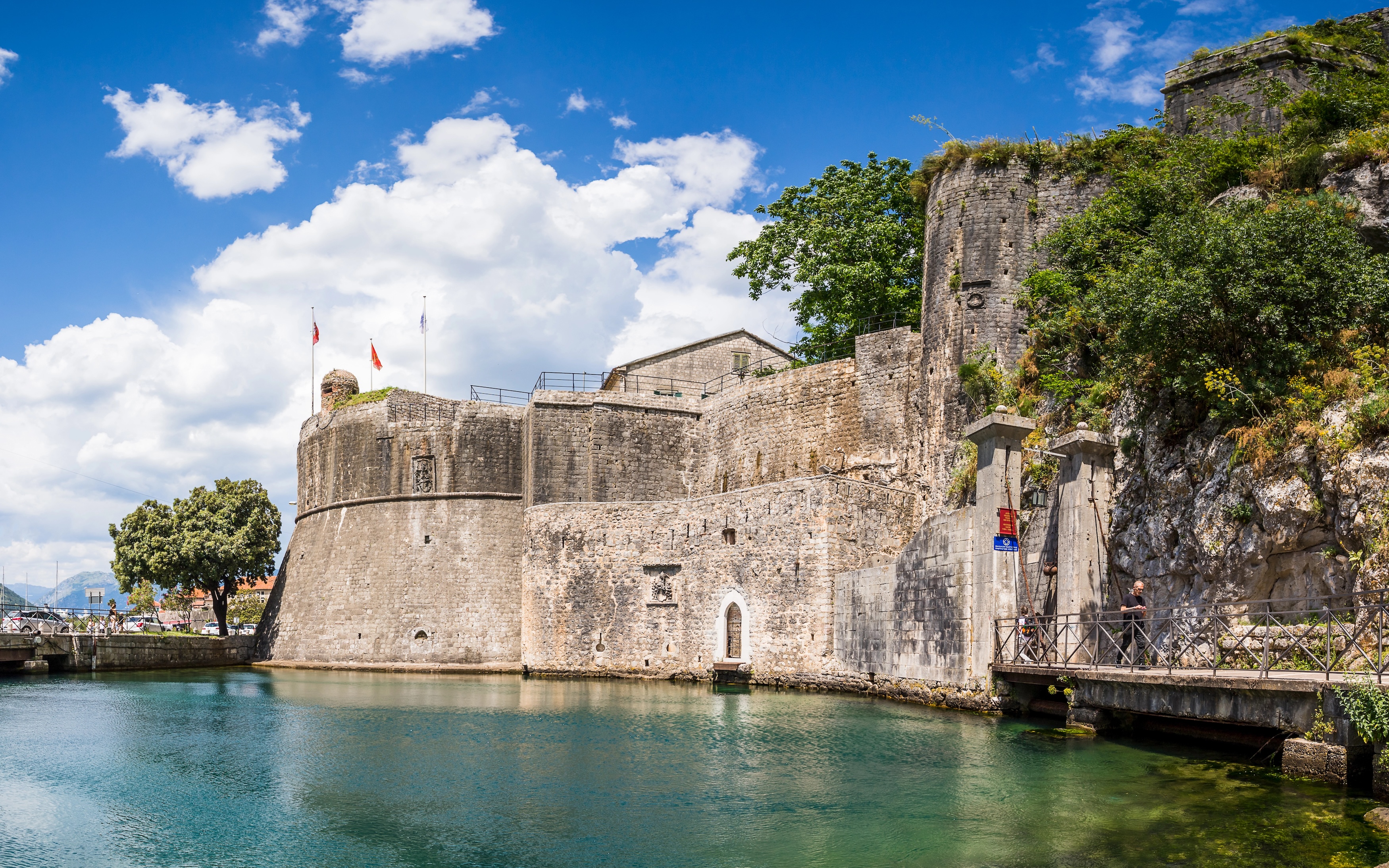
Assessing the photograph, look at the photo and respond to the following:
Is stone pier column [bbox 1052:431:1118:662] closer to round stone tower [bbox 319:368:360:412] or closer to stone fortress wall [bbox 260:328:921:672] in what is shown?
stone fortress wall [bbox 260:328:921:672]

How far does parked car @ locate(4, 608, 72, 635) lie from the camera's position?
31.5m

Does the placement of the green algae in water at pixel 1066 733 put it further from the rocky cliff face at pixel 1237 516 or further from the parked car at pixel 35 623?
the parked car at pixel 35 623

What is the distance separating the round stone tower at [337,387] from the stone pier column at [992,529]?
26.2 meters

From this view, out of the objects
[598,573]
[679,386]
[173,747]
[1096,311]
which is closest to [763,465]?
[598,573]

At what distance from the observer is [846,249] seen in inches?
1227

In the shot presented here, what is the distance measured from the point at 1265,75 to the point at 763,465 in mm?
15688

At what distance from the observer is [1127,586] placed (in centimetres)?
1661

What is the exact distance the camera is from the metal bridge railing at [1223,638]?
11.0 meters

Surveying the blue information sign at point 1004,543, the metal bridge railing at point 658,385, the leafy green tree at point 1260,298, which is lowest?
the blue information sign at point 1004,543

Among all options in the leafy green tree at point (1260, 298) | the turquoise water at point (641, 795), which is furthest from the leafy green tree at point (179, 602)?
the leafy green tree at point (1260, 298)

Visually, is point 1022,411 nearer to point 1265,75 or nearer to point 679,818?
point 1265,75

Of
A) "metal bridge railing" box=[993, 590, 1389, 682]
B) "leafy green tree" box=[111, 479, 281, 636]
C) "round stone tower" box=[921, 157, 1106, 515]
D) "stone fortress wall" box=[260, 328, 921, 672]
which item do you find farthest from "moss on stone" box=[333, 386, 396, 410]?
"metal bridge railing" box=[993, 590, 1389, 682]

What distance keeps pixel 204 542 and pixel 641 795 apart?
29.9 meters

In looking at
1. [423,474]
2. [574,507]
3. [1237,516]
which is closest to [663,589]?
[574,507]
